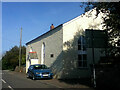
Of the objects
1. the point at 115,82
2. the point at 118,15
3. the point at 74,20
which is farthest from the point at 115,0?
the point at 74,20

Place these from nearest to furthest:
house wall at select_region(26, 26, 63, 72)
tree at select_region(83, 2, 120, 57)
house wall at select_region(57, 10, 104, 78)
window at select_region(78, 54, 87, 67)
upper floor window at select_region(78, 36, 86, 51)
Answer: tree at select_region(83, 2, 120, 57)
house wall at select_region(57, 10, 104, 78)
window at select_region(78, 54, 87, 67)
house wall at select_region(26, 26, 63, 72)
upper floor window at select_region(78, 36, 86, 51)

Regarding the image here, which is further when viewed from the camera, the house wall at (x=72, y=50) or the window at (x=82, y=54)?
the window at (x=82, y=54)

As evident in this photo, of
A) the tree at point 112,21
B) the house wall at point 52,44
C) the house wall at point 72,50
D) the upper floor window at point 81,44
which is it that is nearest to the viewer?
the tree at point 112,21

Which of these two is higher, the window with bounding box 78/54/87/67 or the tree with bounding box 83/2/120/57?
the tree with bounding box 83/2/120/57

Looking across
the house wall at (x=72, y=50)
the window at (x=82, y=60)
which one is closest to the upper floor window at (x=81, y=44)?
the house wall at (x=72, y=50)

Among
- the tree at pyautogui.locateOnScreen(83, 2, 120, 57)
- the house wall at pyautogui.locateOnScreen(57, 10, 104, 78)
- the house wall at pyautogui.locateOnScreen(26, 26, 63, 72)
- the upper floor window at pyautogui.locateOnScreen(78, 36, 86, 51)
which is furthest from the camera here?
the upper floor window at pyautogui.locateOnScreen(78, 36, 86, 51)

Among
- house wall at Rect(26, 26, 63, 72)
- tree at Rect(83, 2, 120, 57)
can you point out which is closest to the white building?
house wall at Rect(26, 26, 63, 72)

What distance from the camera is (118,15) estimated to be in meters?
9.80

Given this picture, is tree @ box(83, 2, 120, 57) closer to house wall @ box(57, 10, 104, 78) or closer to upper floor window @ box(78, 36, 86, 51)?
house wall @ box(57, 10, 104, 78)

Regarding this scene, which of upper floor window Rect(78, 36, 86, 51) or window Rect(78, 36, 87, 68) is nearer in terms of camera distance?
window Rect(78, 36, 87, 68)

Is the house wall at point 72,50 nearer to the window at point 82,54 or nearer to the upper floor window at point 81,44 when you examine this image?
the window at point 82,54

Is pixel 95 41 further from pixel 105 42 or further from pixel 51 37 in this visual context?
pixel 51 37

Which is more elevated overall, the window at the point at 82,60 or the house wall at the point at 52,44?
the house wall at the point at 52,44

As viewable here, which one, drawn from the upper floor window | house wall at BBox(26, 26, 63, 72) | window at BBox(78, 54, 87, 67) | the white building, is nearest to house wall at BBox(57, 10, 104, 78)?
the white building
